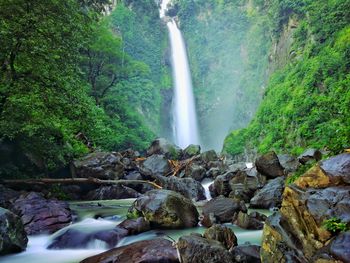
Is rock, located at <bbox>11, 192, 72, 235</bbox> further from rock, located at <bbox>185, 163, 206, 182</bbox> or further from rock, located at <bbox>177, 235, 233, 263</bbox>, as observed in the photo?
rock, located at <bbox>185, 163, 206, 182</bbox>

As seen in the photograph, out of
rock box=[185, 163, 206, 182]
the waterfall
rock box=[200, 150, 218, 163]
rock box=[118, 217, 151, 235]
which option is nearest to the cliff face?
rock box=[118, 217, 151, 235]

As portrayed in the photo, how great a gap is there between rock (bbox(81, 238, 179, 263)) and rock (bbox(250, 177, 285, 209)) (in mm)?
7041

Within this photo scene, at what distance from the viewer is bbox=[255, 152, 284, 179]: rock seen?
16391 millimetres

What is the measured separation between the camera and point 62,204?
12164 mm

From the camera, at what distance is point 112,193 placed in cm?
1741

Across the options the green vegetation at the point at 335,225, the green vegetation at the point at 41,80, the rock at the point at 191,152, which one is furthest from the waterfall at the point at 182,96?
the green vegetation at the point at 335,225

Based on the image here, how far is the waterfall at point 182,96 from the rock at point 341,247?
47.8 m

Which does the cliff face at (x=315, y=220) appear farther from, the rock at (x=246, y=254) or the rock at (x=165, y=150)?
the rock at (x=165, y=150)

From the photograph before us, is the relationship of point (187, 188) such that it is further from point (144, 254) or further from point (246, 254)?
point (246, 254)

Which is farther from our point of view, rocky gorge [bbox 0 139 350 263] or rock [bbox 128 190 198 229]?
rock [bbox 128 190 198 229]

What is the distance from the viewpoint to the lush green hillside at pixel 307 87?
24031 mm

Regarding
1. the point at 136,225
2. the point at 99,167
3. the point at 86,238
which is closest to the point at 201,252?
the point at 136,225

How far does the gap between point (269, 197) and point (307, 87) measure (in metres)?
17.2

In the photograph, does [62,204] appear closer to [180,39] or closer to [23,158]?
[23,158]
